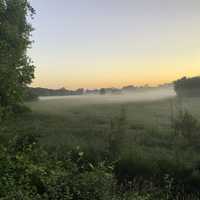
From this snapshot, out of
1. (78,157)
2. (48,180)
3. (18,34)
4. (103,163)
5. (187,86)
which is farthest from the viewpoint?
(187,86)

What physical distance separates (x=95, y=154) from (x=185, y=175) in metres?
5.42

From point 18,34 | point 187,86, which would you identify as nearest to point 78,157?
point 18,34

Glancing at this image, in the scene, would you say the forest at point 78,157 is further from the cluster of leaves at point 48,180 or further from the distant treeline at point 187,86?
the distant treeline at point 187,86

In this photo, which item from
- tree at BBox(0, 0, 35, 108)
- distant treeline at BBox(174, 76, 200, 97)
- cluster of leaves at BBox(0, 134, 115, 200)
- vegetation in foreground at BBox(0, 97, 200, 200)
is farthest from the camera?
distant treeline at BBox(174, 76, 200, 97)

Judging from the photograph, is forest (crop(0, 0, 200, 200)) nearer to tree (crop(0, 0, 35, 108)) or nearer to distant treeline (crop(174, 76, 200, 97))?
tree (crop(0, 0, 35, 108))

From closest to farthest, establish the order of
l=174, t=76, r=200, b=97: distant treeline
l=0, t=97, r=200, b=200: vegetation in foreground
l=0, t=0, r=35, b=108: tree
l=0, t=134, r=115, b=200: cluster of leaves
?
l=0, t=134, r=115, b=200: cluster of leaves < l=0, t=97, r=200, b=200: vegetation in foreground < l=0, t=0, r=35, b=108: tree < l=174, t=76, r=200, b=97: distant treeline

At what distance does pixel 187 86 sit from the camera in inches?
5600

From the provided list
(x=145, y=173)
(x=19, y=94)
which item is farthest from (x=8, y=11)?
(x=145, y=173)

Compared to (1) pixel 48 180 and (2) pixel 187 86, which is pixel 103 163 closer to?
(1) pixel 48 180

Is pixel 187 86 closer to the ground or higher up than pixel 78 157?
higher up

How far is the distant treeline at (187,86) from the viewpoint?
135 metres

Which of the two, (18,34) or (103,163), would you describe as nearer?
(103,163)

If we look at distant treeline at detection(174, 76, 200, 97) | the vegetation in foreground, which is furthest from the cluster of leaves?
distant treeline at detection(174, 76, 200, 97)

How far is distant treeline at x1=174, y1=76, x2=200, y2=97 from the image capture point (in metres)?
135
